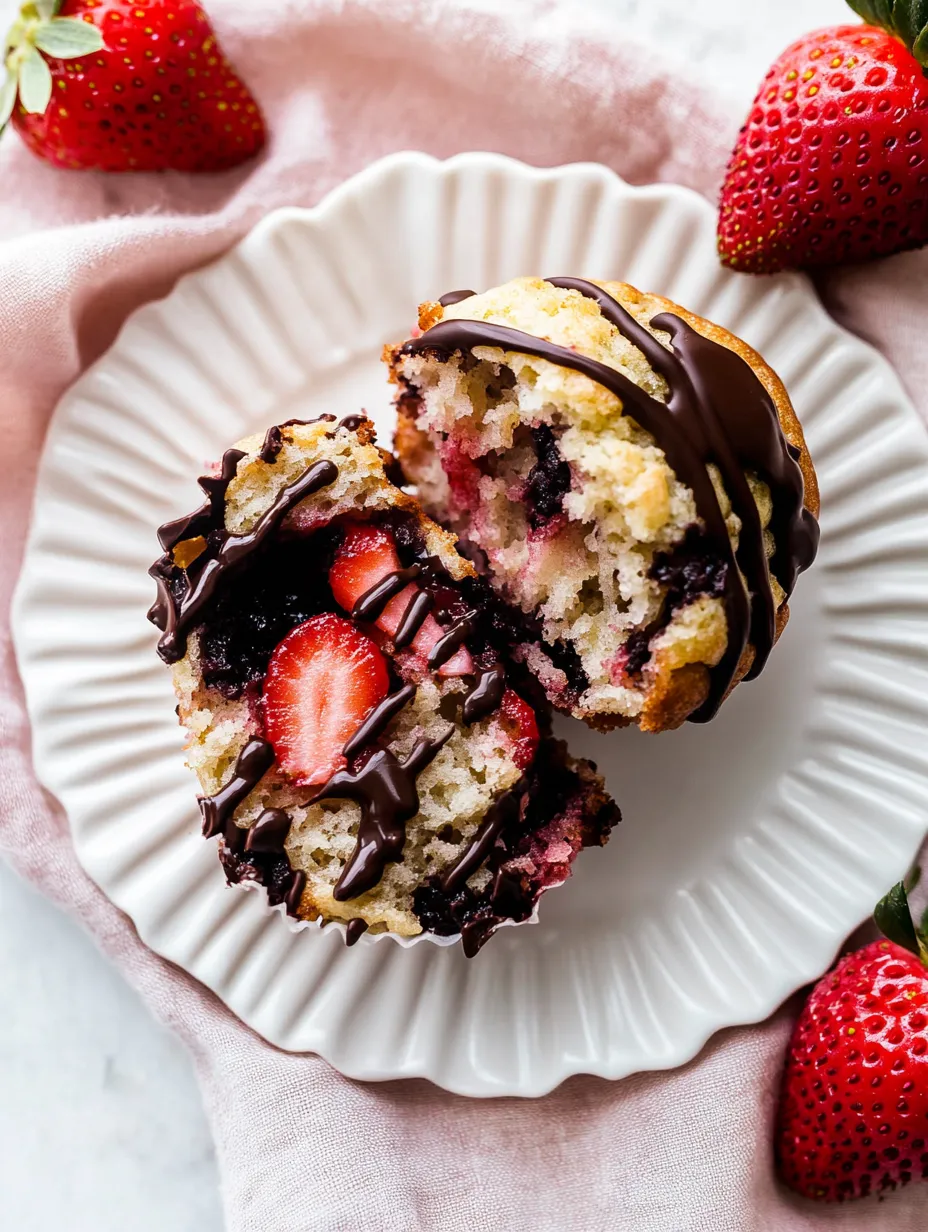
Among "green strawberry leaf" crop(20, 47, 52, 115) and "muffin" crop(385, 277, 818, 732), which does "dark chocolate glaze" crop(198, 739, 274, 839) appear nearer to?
"muffin" crop(385, 277, 818, 732)

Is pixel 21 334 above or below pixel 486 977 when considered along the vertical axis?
above

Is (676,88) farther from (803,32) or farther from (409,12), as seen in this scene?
(409,12)

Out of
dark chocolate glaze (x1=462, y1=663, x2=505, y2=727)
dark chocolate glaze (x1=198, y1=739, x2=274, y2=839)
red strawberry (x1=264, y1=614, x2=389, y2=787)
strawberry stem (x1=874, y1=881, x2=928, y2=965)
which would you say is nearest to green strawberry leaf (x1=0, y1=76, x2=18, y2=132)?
red strawberry (x1=264, y1=614, x2=389, y2=787)

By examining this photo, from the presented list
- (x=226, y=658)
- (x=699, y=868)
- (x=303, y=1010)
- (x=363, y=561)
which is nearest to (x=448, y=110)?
(x=363, y=561)

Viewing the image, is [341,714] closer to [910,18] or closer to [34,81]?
[34,81]

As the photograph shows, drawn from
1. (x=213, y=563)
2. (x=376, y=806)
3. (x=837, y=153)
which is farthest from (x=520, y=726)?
(x=837, y=153)

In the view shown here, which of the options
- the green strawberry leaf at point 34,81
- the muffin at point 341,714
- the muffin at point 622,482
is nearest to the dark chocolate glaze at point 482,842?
the muffin at point 341,714
